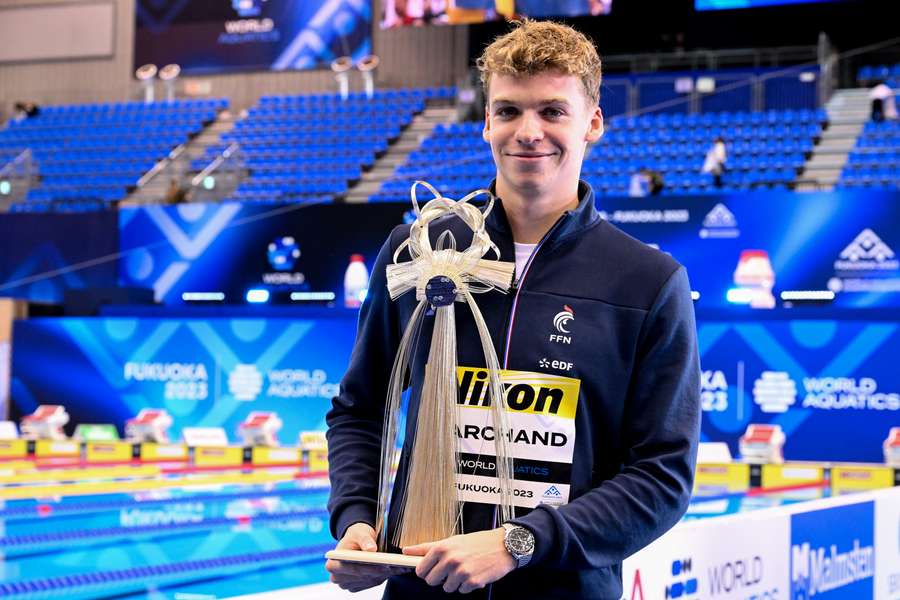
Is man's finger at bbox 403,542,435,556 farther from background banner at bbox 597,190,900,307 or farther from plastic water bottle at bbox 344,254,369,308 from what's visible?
plastic water bottle at bbox 344,254,369,308

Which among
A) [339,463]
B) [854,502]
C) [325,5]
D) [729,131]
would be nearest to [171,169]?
[325,5]

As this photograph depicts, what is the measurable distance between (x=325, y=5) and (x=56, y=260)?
7299 mm

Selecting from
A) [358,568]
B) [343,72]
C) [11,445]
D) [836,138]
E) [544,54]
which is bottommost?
[11,445]

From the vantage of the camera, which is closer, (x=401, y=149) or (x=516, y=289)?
(x=516, y=289)

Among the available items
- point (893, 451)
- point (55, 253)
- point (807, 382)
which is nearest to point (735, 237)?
point (807, 382)

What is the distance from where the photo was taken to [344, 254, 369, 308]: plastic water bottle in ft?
39.7

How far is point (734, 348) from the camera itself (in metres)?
10.3

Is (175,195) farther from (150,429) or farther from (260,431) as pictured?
(260,431)

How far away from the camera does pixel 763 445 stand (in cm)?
951

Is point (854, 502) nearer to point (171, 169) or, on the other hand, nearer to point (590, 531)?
point (590, 531)

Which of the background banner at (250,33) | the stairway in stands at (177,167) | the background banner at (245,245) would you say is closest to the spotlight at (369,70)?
the background banner at (250,33)

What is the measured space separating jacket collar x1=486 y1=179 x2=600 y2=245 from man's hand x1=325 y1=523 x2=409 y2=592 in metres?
0.51

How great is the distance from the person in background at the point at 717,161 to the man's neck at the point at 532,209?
1109 cm

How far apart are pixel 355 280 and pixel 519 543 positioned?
34.6ft
